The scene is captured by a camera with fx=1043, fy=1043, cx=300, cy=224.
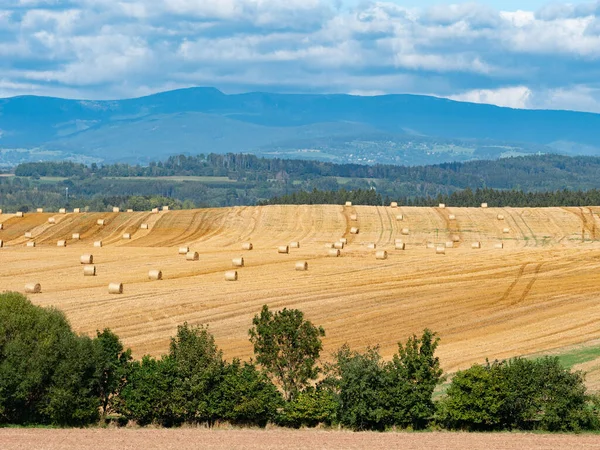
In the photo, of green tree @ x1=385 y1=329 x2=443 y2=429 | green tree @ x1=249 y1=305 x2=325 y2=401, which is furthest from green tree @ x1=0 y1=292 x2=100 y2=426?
green tree @ x1=385 y1=329 x2=443 y2=429

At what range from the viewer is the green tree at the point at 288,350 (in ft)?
118

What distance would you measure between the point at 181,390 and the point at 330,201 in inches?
3887

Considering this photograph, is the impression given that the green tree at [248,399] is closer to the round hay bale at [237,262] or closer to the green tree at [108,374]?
the green tree at [108,374]

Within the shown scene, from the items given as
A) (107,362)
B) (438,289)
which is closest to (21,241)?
(438,289)

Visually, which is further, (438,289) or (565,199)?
(565,199)

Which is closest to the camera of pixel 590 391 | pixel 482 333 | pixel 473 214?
pixel 590 391

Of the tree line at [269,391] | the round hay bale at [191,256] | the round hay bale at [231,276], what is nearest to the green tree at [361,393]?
the tree line at [269,391]

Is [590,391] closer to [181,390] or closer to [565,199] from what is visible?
[181,390]

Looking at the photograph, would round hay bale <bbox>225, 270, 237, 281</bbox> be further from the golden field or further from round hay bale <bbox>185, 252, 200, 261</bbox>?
round hay bale <bbox>185, 252, 200, 261</bbox>

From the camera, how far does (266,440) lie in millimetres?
32062

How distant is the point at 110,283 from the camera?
187 ft

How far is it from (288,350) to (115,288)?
21.2 meters

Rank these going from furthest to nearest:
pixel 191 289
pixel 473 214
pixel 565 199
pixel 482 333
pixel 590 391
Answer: pixel 565 199, pixel 473 214, pixel 191 289, pixel 482 333, pixel 590 391

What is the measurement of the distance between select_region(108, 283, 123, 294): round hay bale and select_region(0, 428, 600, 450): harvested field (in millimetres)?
21713
